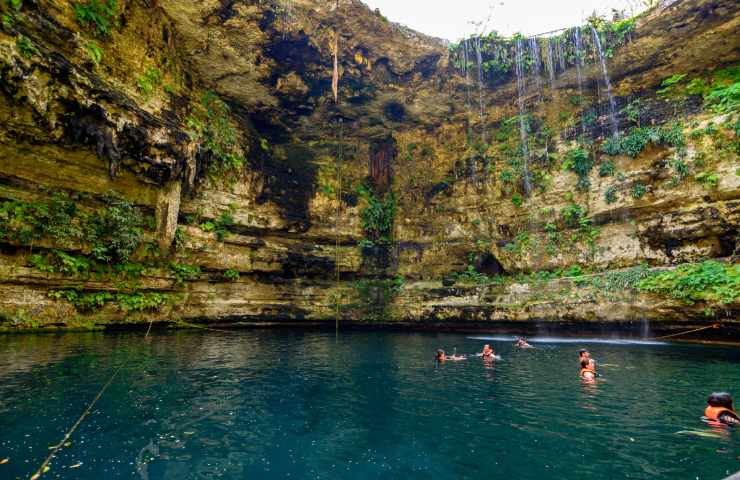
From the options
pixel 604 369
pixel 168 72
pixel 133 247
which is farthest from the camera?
pixel 168 72

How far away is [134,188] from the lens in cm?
1845

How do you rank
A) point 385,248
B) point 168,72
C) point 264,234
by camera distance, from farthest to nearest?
1. point 385,248
2. point 264,234
3. point 168,72

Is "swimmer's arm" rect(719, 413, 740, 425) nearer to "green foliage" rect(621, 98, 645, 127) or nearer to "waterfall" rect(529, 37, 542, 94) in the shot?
"green foliage" rect(621, 98, 645, 127)

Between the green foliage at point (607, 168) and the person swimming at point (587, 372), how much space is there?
1752 centimetres

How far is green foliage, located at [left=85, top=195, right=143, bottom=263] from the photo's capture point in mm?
16906

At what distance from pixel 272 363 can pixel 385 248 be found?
691 inches

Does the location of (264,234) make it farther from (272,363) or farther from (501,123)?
(501,123)

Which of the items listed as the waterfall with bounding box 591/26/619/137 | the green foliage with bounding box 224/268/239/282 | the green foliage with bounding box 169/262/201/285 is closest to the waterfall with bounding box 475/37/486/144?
the waterfall with bounding box 591/26/619/137

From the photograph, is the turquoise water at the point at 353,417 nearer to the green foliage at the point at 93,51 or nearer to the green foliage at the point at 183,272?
the green foliage at the point at 183,272

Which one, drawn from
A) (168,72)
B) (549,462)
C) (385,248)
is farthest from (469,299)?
(168,72)

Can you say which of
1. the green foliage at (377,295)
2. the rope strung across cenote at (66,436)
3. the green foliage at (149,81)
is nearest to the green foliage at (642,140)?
the green foliage at (377,295)

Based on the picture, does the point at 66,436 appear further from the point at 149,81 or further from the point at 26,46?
the point at 149,81

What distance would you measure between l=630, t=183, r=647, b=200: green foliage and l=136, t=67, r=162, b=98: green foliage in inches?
1138

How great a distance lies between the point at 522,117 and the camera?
91.2ft
